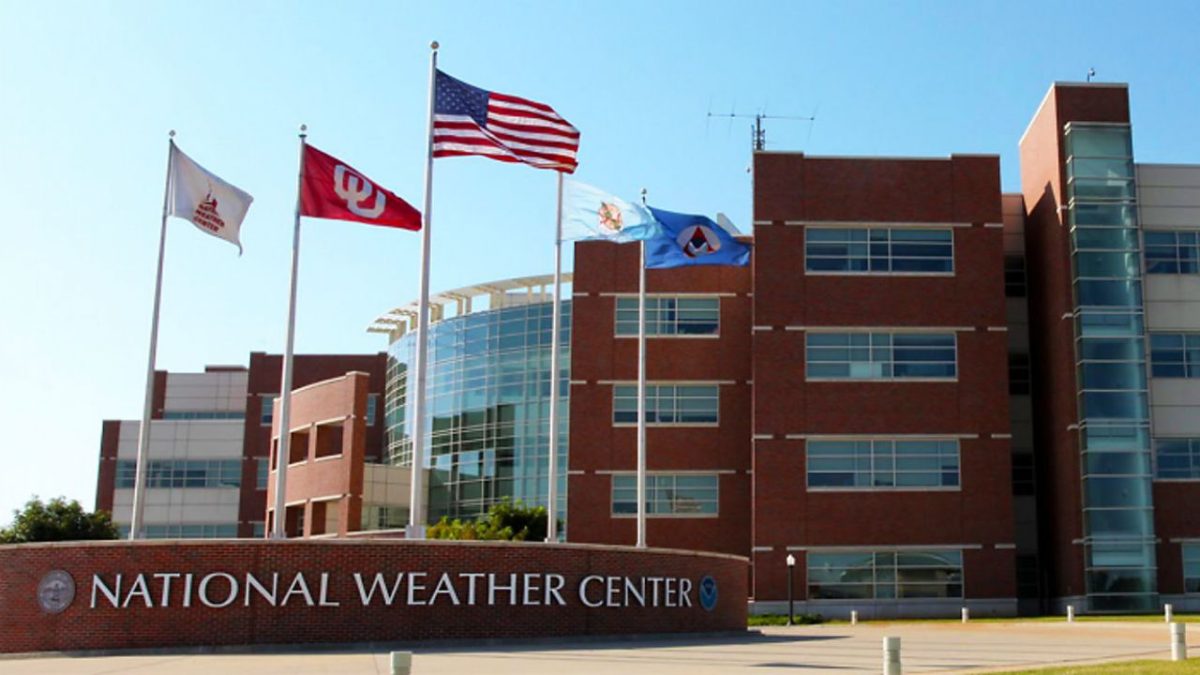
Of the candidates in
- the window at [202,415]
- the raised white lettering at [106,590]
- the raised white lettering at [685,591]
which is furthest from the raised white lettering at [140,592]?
the window at [202,415]

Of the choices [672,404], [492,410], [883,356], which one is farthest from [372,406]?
[883,356]

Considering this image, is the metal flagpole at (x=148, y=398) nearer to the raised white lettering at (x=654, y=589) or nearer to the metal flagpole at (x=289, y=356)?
the metal flagpole at (x=289, y=356)

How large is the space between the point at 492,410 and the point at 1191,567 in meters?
33.2

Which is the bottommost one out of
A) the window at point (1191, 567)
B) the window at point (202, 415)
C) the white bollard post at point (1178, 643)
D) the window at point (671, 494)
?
the white bollard post at point (1178, 643)

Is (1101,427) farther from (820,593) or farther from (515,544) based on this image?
(515,544)

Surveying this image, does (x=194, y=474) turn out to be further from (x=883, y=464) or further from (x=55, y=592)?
(x=55, y=592)

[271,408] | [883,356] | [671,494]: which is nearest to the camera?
[883,356]

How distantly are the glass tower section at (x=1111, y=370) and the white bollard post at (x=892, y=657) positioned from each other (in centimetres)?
3532

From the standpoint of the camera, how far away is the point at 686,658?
2628cm

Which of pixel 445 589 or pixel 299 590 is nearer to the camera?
pixel 299 590

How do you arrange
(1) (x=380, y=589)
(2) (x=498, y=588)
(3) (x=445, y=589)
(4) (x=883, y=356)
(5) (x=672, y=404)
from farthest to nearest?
1. (5) (x=672, y=404)
2. (4) (x=883, y=356)
3. (2) (x=498, y=588)
4. (3) (x=445, y=589)
5. (1) (x=380, y=589)

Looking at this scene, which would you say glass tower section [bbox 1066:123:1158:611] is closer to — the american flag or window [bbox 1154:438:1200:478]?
window [bbox 1154:438:1200:478]

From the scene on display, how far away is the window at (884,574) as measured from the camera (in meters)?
53.7

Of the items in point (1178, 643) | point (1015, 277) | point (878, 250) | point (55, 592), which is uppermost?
point (878, 250)
